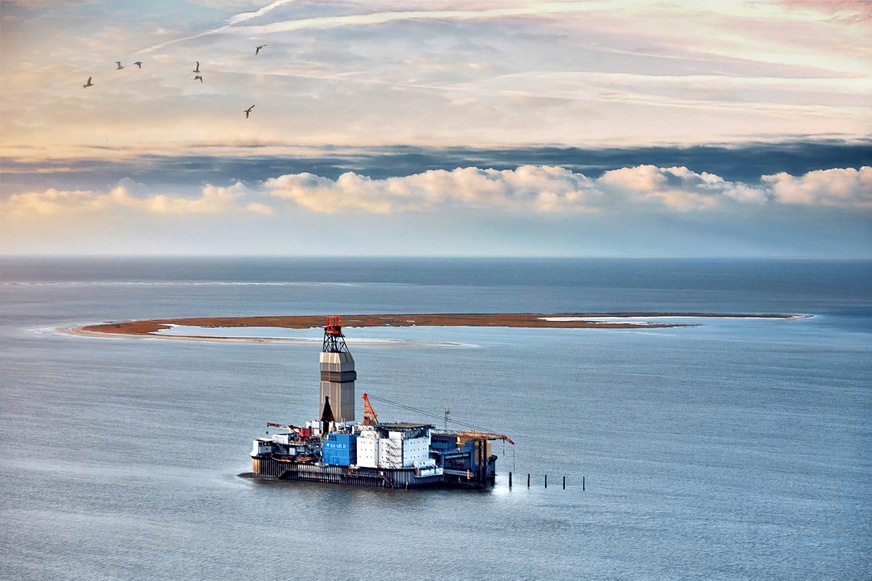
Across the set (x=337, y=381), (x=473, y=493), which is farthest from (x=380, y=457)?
(x=337, y=381)

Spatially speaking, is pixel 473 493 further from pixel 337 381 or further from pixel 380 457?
pixel 337 381

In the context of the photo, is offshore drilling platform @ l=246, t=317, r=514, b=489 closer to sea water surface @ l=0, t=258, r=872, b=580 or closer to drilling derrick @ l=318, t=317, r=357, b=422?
sea water surface @ l=0, t=258, r=872, b=580

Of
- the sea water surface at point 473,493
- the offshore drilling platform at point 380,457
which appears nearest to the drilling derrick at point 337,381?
the offshore drilling platform at point 380,457

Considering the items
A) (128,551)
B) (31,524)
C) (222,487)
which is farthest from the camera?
(222,487)

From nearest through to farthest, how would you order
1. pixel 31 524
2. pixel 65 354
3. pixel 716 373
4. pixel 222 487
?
1. pixel 31 524
2. pixel 222 487
3. pixel 716 373
4. pixel 65 354

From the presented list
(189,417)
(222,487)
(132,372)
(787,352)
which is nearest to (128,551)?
(222,487)

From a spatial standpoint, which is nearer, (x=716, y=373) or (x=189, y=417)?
(x=189, y=417)

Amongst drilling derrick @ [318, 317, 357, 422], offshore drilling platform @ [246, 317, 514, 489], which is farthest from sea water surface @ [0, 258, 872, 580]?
drilling derrick @ [318, 317, 357, 422]

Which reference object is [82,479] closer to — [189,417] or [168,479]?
[168,479]
